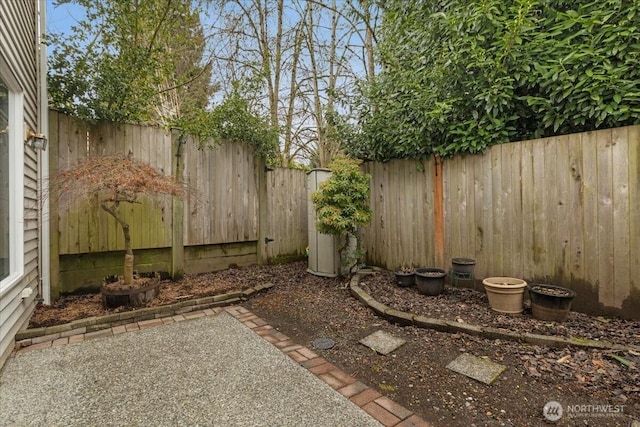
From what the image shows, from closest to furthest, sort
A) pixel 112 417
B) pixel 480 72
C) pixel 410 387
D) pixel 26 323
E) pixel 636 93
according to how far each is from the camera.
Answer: pixel 112 417 < pixel 410 387 < pixel 636 93 < pixel 26 323 < pixel 480 72

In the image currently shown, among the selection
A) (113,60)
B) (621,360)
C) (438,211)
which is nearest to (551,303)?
(621,360)

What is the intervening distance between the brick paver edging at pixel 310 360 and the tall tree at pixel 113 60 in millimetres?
2385

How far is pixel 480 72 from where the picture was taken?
10.6 feet

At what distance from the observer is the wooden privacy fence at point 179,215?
11.4ft

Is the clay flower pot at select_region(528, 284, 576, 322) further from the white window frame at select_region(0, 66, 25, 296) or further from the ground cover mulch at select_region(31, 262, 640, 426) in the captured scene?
the white window frame at select_region(0, 66, 25, 296)

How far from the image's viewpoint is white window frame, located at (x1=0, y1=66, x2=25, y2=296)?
8.48 ft

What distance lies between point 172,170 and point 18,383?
107 inches

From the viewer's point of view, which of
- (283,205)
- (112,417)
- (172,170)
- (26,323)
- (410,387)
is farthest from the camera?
(283,205)

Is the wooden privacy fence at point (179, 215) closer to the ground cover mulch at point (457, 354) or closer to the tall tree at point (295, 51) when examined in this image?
the ground cover mulch at point (457, 354)

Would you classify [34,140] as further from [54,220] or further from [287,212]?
[287,212]

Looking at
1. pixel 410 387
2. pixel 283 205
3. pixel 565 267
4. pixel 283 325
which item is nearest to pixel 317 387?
pixel 410 387

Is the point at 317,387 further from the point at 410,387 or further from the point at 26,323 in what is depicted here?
the point at 26,323
